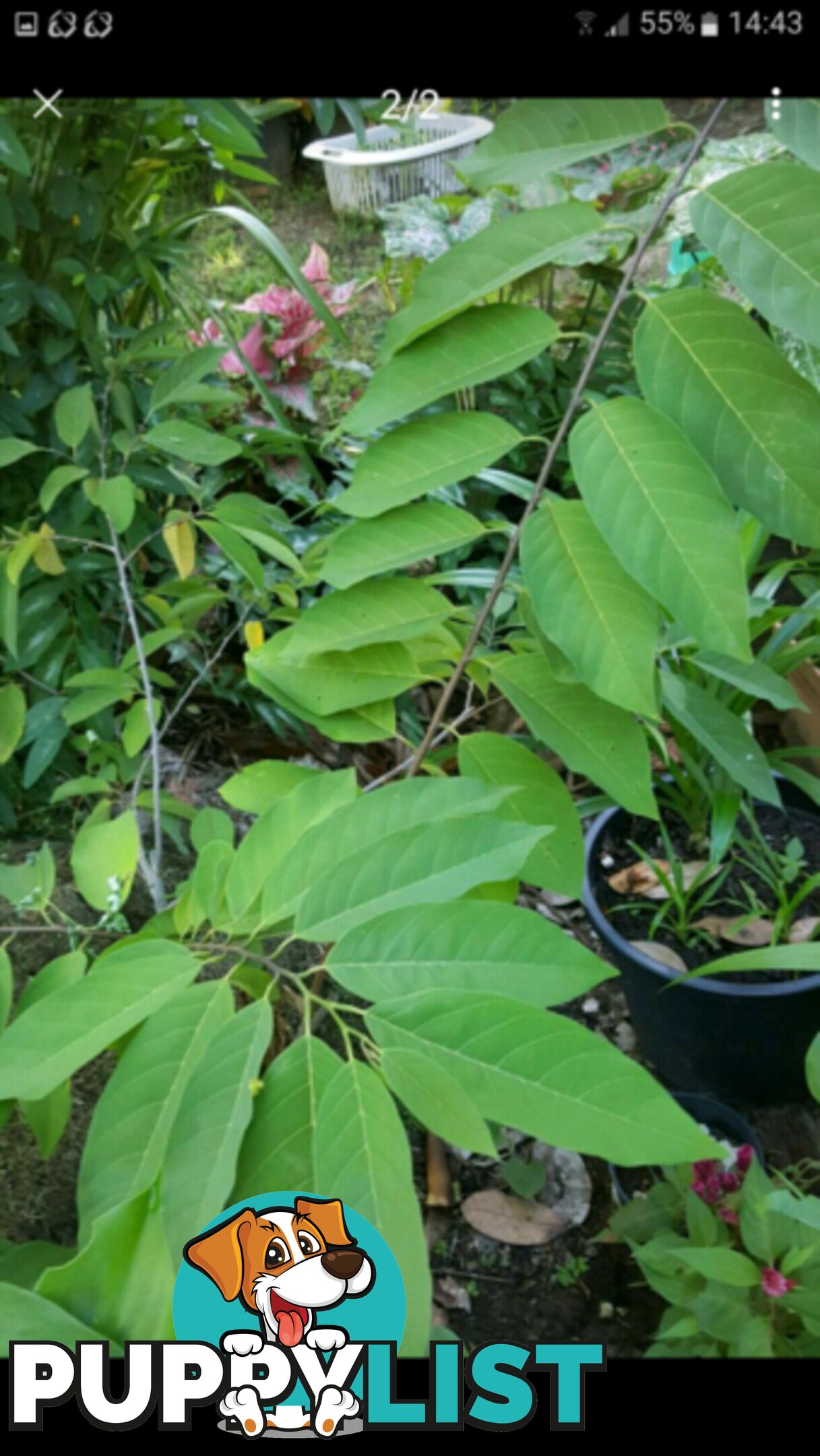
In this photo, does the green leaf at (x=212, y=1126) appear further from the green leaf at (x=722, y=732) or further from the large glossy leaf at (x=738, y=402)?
the green leaf at (x=722, y=732)

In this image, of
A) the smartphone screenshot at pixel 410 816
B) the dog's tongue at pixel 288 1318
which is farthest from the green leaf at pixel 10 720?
the dog's tongue at pixel 288 1318

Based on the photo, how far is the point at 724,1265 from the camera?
710mm

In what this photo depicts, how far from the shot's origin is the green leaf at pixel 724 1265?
705 mm

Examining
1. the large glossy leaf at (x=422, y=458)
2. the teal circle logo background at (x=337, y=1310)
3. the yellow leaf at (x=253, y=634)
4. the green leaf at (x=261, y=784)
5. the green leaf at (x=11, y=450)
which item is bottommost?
the teal circle logo background at (x=337, y=1310)

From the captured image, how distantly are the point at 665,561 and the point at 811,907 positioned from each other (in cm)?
87

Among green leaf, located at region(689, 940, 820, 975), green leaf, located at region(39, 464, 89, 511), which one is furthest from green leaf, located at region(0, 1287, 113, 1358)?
green leaf, located at region(39, 464, 89, 511)

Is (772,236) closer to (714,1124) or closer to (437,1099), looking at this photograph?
(437,1099)

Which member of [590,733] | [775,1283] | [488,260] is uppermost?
[488,260]

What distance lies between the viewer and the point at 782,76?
0.43 meters

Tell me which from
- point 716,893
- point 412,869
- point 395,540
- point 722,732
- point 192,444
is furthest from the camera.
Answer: point 716,893

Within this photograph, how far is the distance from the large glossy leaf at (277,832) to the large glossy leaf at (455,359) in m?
0.16

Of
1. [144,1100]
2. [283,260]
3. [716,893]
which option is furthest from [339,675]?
[716,893]

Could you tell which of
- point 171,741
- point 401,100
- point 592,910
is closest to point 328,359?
point 171,741

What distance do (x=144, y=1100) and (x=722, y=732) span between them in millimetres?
634
